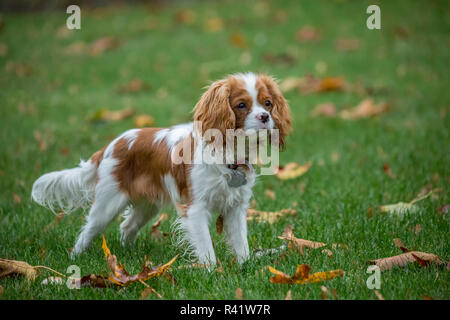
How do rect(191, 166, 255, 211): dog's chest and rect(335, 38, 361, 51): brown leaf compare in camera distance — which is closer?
rect(191, 166, 255, 211): dog's chest

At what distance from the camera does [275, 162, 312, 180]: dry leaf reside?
235 inches

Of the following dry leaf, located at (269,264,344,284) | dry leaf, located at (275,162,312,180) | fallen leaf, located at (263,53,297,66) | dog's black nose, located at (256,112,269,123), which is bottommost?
dry leaf, located at (269,264,344,284)

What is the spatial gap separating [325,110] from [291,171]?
9.23 ft

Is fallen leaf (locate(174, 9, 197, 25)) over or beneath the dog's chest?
over

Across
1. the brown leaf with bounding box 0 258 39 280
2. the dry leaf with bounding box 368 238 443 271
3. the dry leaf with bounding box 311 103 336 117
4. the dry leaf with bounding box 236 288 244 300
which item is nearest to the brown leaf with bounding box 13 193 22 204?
the brown leaf with bounding box 0 258 39 280

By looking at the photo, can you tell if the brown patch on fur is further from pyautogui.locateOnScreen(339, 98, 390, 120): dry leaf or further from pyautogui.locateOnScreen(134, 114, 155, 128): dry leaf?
pyautogui.locateOnScreen(339, 98, 390, 120): dry leaf

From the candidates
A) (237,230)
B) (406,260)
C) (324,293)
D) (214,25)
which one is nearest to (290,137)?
(237,230)

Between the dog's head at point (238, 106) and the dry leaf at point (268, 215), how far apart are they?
1.13 meters

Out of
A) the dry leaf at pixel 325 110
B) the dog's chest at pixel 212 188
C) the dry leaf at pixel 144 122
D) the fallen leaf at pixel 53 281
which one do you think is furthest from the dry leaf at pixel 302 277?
the dry leaf at pixel 325 110

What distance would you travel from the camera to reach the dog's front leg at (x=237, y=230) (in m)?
4.06

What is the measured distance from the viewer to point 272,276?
3389mm

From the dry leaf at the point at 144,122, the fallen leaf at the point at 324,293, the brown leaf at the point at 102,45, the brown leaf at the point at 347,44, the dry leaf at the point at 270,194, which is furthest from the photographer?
the brown leaf at the point at 102,45

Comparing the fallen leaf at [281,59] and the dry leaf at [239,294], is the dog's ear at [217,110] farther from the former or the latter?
the fallen leaf at [281,59]
